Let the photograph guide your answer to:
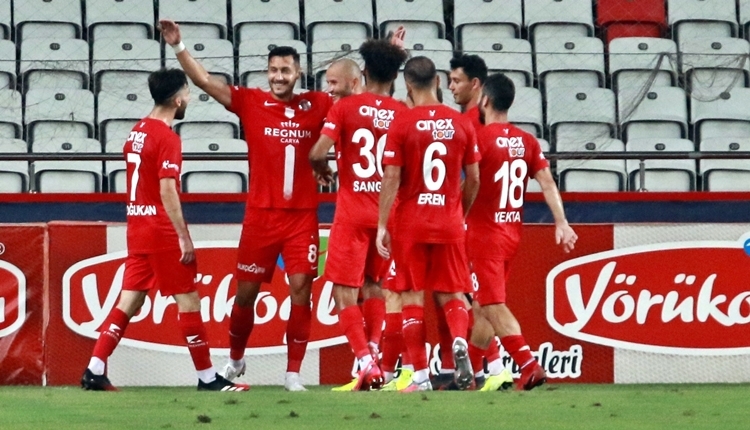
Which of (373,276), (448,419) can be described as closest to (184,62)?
(373,276)

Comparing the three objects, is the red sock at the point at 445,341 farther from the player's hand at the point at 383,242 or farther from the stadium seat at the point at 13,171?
the stadium seat at the point at 13,171

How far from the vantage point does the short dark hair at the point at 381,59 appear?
843 centimetres

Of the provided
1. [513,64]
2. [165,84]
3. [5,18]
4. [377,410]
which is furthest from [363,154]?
[5,18]

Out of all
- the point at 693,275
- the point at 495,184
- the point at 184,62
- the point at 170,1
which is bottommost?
the point at 693,275

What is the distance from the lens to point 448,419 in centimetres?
644

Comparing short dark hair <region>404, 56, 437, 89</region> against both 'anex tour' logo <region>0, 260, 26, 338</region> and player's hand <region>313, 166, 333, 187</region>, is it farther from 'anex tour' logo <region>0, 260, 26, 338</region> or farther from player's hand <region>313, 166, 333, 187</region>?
'anex tour' logo <region>0, 260, 26, 338</region>

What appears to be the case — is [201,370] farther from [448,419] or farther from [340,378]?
[448,419]

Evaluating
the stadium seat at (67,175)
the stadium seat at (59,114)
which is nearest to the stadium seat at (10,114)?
the stadium seat at (59,114)

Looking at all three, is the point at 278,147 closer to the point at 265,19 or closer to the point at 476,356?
the point at 476,356

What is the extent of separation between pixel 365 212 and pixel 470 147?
770 millimetres

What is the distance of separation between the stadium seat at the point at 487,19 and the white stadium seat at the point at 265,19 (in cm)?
170

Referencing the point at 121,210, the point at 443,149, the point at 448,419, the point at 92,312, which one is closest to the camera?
the point at 448,419

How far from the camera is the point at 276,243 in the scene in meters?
8.68

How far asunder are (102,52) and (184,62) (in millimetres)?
5641
